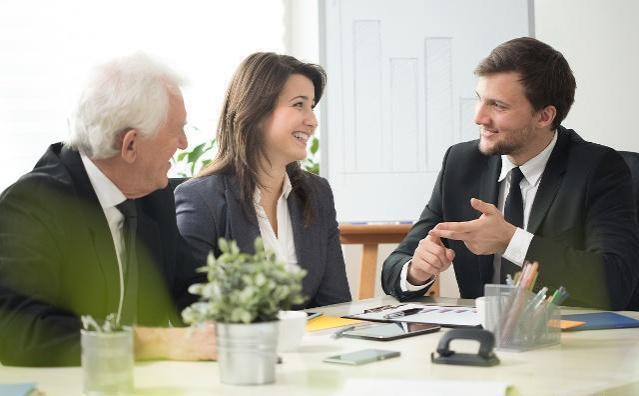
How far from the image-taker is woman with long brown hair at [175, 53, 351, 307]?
2676 millimetres

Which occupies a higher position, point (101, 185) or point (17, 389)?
point (101, 185)

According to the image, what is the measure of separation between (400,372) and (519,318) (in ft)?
1.04

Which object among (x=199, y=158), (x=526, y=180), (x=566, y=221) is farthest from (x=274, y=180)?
(x=199, y=158)

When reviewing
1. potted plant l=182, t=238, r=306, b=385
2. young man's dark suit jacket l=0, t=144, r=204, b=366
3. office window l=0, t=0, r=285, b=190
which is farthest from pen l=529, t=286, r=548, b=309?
office window l=0, t=0, r=285, b=190

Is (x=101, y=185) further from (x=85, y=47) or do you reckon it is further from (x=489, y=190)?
(x=85, y=47)

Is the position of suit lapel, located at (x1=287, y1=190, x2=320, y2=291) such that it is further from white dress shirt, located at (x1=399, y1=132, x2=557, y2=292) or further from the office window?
the office window

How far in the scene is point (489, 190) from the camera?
2826 mm

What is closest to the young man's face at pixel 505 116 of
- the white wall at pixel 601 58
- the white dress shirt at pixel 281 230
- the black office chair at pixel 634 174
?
the black office chair at pixel 634 174

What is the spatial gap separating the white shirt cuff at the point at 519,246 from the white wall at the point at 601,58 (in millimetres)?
2149

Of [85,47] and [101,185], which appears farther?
[85,47]

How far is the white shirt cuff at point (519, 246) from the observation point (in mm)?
2463

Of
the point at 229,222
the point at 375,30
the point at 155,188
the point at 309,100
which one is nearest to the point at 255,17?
the point at 375,30

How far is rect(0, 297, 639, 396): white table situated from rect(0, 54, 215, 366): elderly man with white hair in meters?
0.07

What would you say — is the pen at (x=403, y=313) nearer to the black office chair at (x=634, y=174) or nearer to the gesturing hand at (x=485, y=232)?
the gesturing hand at (x=485, y=232)
